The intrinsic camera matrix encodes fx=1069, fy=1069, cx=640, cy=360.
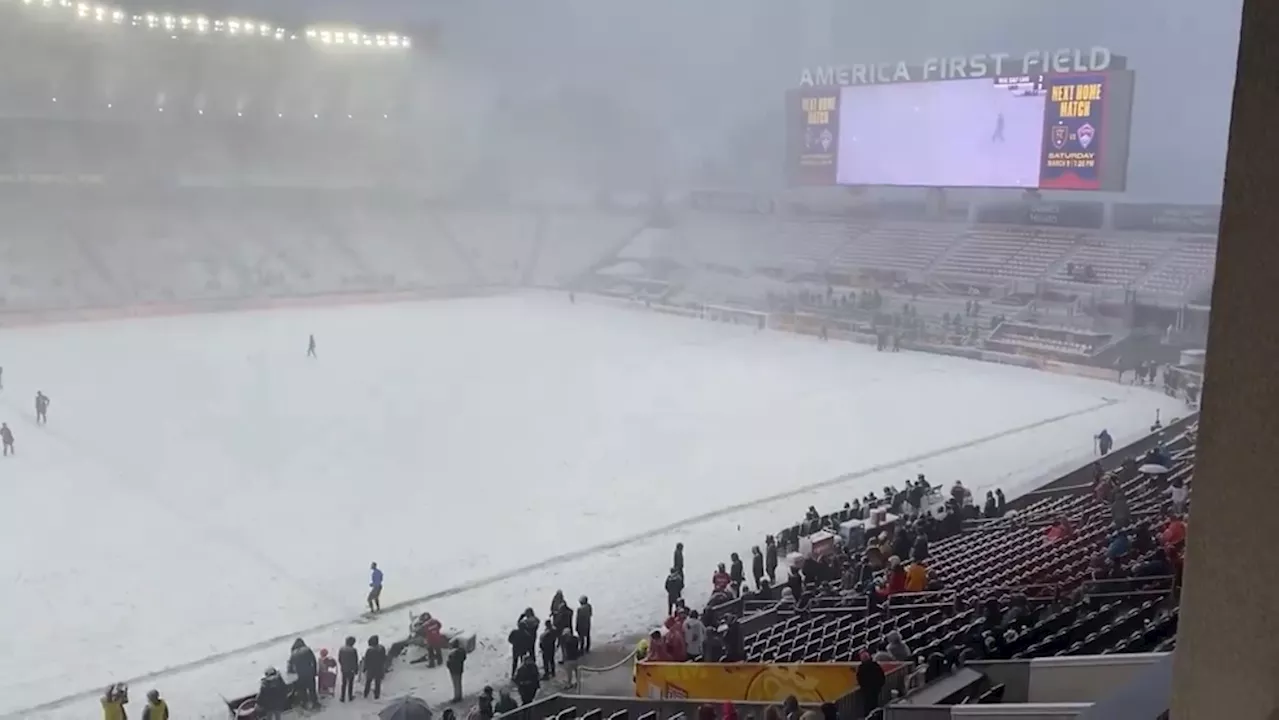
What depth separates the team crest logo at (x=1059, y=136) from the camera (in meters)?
19.9

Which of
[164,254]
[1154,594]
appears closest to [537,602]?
[1154,594]

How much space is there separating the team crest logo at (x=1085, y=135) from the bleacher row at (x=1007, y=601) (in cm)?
1371

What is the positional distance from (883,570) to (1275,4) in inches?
219

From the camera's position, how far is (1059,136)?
19.9 m

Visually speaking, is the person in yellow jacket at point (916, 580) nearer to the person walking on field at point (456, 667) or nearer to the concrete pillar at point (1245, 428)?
the person walking on field at point (456, 667)

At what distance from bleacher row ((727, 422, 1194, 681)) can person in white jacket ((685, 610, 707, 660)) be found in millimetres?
238

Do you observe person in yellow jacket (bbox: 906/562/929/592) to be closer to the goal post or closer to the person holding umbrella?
the person holding umbrella

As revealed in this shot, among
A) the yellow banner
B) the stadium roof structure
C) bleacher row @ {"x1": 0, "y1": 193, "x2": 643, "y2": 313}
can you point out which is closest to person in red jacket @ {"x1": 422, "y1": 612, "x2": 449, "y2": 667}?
the yellow banner

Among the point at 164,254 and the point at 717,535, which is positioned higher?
the point at 164,254

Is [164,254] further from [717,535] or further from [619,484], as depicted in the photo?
[717,535]

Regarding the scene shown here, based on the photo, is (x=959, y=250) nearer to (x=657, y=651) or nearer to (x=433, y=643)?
(x=433, y=643)

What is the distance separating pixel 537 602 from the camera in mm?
6961

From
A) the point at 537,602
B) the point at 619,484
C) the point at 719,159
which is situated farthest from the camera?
the point at 719,159

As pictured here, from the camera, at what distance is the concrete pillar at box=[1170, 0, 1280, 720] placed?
3.03 ft
